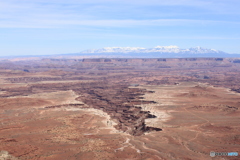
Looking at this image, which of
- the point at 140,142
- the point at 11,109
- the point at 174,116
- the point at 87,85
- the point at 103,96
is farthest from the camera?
the point at 87,85

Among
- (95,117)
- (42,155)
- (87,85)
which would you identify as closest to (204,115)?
(95,117)

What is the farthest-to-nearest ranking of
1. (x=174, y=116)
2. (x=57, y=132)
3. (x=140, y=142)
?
(x=174, y=116) < (x=57, y=132) < (x=140, y=142)

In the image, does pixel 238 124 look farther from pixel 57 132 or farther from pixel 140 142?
pixel 57 132

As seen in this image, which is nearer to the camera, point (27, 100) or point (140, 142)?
point (140, 142)

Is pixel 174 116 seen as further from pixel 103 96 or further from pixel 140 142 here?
pixel 103 96

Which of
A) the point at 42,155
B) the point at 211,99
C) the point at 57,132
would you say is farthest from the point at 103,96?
the point at 42,155

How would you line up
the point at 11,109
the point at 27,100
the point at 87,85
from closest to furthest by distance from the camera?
the point at 11,109, the point at 27,100, the point at 87,85

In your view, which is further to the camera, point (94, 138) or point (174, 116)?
point (174, 116)

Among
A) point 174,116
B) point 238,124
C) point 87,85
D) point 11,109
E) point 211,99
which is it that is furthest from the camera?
point 87,85
